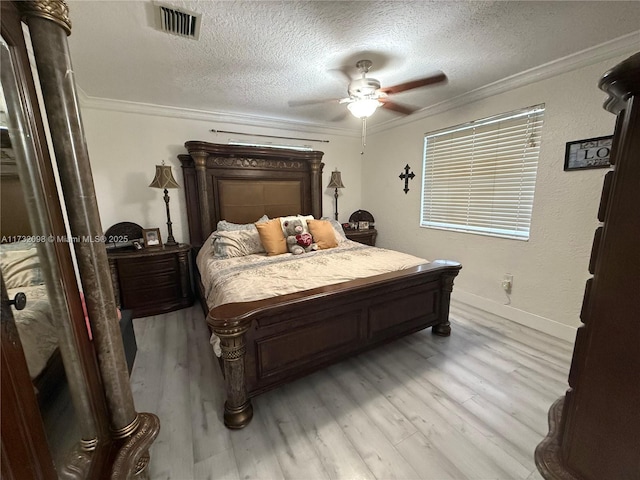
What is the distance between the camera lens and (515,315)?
8.85 feet

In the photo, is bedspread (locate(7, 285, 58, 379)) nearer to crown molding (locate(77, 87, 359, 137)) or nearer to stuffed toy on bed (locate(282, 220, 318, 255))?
stuffed toy on bed (locate(282, 220, 318, 255))

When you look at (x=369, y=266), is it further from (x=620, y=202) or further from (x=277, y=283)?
(x=620, y=202)

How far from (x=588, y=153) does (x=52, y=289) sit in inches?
131

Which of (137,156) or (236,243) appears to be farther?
(137,156)

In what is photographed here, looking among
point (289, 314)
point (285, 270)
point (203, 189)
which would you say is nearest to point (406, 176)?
point (285, 270)

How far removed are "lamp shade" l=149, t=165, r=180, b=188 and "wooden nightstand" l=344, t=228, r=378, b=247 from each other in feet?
7.76

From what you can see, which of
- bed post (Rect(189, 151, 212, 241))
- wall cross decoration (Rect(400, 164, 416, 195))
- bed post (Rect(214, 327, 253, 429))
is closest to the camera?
bed post (Rect(214, 327, 253, 429))

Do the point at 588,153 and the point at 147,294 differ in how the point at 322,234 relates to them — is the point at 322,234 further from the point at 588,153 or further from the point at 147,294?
the point at 588,153

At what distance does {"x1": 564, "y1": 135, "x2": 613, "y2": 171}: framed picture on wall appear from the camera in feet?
6.64

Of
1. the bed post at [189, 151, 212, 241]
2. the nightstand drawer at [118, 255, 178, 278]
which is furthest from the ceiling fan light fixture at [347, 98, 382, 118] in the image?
the nightstand drawer at [118, 255, 178, 278]

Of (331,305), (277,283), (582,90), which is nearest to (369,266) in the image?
(331,305)

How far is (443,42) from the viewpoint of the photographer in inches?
74.5

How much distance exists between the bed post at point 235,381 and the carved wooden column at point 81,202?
495 millimetres

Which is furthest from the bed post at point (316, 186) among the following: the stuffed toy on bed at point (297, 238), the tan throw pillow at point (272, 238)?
the tan throw pillow at point (272, 238)
